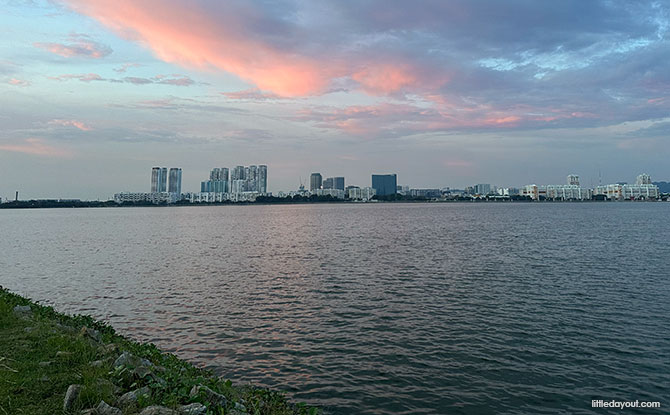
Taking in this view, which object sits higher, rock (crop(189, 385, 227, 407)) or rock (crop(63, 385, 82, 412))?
rock (crop(63, 385, 82, 412))

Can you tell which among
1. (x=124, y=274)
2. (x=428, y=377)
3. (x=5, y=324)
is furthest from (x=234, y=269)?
(x=428, y=377)

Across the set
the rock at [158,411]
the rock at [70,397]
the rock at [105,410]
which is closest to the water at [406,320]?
the rock at [158,411]

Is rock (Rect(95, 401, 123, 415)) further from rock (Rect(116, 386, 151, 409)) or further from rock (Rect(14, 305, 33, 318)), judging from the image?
rock (Rect(14, 305, 33, 318))

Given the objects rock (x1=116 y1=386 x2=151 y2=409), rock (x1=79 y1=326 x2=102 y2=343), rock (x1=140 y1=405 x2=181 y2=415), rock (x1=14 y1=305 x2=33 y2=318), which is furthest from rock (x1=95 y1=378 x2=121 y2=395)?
rock (x1=14 y1=305 x2=33 y2=318)

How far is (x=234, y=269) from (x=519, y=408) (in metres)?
36.8

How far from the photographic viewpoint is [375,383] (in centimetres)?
1709

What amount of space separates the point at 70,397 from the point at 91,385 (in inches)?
26.1

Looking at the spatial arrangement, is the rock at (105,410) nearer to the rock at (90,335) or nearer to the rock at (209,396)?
the rock at (209,396)

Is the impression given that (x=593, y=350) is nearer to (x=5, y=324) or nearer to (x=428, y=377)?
(x=428, y=377)

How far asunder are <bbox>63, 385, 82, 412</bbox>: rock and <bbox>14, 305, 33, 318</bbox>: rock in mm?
12421

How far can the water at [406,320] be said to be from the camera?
16.5 m

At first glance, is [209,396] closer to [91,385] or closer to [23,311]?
[91,385]

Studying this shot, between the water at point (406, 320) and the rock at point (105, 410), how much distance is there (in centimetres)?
850

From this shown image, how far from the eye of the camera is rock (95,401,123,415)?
8.80 m
